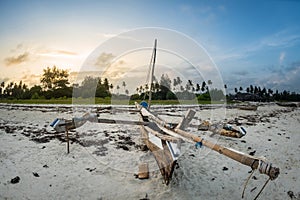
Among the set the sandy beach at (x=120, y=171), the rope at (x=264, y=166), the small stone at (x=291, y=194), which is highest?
the rope at (x=264, y=166)

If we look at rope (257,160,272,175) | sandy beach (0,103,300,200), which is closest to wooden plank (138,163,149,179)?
sandy beach (0,103,300,200)

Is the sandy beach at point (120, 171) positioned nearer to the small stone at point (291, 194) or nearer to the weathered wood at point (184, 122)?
the small stone at point (291, 194)

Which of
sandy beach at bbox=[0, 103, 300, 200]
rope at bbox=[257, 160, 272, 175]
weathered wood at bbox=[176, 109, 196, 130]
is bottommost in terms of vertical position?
sandy beach at bbox=[0, 103, 300, 200]

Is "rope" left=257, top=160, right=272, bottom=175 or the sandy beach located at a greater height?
"rope" left=257, top=160, right=272, bottom=175

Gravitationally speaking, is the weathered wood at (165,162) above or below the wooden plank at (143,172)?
above

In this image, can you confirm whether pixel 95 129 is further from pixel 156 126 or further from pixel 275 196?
pixel 275 196

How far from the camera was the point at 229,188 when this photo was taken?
13.3ft

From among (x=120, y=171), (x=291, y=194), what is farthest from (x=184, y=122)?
(x=291, y=194)

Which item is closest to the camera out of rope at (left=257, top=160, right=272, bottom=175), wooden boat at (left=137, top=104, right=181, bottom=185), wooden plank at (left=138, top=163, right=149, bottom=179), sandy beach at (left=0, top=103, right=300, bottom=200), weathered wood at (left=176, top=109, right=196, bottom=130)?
rope at (left=257, top=160, right=272, bottom=175)

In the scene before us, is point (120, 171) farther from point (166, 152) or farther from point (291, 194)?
point (291, 194)

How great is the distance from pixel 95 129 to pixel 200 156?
4.61m

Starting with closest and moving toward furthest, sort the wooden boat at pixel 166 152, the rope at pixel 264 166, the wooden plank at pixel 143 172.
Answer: the rope at pixel 264 166 < the wooden boat at pixel 166 152 < the wooden plank at pixel 143 172

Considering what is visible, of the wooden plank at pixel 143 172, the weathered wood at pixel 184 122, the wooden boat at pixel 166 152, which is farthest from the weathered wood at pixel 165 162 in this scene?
the weathered wood at pixel 184 122

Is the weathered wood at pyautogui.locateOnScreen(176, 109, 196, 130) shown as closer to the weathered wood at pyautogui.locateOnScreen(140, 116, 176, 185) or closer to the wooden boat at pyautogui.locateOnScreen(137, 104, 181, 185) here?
the wooden boat at pyautogui.locateOnScreen(137, 104, 181, 185)
